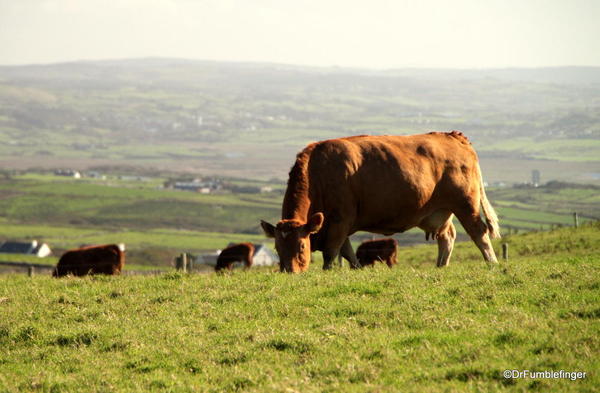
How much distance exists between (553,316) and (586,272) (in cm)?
331

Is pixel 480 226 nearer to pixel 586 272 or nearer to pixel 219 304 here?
pixel 586 272

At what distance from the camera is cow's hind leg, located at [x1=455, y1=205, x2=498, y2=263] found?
62.3 ft

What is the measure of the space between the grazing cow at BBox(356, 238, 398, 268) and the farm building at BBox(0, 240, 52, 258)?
77031mm

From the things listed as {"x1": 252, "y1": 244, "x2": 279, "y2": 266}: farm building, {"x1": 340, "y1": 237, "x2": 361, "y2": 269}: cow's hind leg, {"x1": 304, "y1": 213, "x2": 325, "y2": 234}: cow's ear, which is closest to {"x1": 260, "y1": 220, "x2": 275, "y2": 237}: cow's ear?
{"x1": 304, "y1": 213, "x2": 325, "y2": 234}: cow's ear

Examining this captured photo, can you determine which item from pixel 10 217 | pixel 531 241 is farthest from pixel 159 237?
pixel 531 241

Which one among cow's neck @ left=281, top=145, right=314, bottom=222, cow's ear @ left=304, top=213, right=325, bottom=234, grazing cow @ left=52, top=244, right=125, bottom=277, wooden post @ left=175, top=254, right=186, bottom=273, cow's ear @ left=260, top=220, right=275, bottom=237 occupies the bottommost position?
grazing cow @ left=52, top=244, right=125, bottom=277

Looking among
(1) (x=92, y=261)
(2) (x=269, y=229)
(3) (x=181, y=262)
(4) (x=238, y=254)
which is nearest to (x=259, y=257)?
(4) (x=238, y=254)

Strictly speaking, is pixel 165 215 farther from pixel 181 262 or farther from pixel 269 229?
pixel 269 229

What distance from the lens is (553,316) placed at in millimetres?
11211

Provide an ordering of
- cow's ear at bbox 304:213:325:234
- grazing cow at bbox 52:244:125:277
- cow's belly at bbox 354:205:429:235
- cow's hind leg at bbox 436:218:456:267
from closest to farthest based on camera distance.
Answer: cow's ear at bbox 304:213:325:234 < cow's belly at bbox 354:205:429:235 < cow's hind leg at bbox 436:218:456:267 < grazing cow at bbox 52:244:125:277

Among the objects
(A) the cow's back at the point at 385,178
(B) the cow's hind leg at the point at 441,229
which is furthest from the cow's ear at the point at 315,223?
(B) the cow's hind leg at the point at 441,229

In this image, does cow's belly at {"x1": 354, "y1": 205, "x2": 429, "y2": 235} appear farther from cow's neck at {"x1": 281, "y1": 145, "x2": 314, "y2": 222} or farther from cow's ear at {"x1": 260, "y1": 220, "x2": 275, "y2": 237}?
cow's ear at {"x1": 260, "y1": 220, "x2": 275, "y2": 237}

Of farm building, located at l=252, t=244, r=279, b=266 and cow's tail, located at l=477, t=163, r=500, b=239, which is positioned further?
farm building, located at l=252, t=244, r=279, b=266

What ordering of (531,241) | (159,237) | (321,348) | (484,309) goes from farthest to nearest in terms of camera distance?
(159,237)
(531,241)
(484,309)
(321,348)
